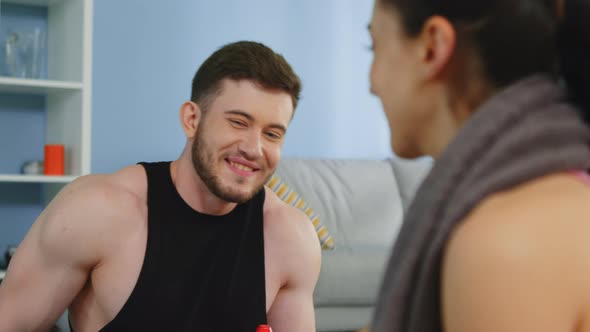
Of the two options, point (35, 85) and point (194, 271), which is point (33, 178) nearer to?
point (35, 85)

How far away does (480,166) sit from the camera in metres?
0.60

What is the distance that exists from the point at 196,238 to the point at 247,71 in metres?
0.37

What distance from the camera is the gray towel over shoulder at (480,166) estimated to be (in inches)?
23.4

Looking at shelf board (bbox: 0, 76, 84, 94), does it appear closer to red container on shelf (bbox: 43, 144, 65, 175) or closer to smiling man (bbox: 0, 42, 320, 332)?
red container on shelf (bbox: 43, 144, 65, 175)

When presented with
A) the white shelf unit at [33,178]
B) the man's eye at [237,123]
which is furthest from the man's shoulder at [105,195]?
the white shelf unit at [33,178]

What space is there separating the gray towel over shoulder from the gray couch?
2.44 metres

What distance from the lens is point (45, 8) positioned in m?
3.29

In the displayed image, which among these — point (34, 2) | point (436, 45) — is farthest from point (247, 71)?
point (34, 2)

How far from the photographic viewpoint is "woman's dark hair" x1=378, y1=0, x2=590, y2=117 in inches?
24.5

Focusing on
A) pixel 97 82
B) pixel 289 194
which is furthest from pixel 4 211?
pixel 289 194

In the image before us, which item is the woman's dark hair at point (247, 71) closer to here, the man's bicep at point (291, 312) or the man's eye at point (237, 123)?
the man's eye at point (237, 123)

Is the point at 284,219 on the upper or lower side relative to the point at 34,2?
lower

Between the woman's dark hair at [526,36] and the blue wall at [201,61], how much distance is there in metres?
2.90

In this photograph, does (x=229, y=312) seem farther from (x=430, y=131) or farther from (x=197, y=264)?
(x=430, y=131)
